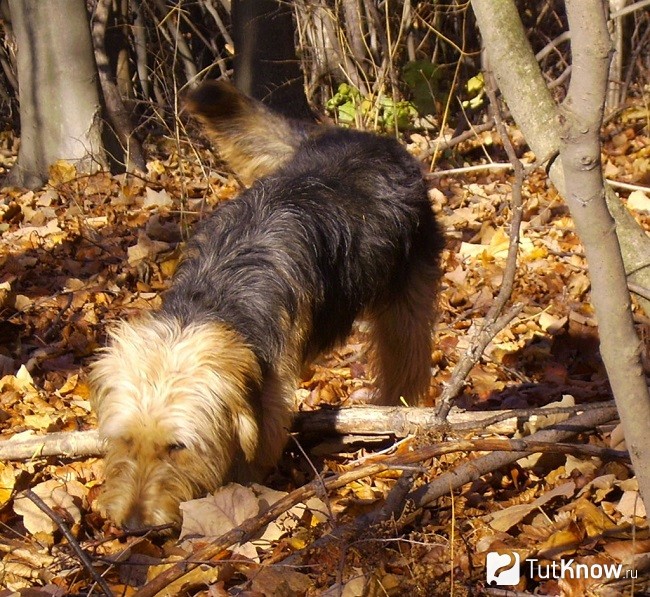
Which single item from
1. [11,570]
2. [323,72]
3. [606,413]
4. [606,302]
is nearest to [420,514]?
[606,413]

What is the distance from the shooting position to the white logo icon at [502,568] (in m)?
2.73

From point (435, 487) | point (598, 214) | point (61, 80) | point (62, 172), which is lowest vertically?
point (435, 487)

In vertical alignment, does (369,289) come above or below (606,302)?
below

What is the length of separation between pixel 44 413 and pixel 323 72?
5551 mm

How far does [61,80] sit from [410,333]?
4.97 m

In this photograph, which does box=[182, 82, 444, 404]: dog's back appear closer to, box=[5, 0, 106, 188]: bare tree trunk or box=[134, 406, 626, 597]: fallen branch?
box=[134, 406, 626, 597]: fallen branch

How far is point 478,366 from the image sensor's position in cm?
531

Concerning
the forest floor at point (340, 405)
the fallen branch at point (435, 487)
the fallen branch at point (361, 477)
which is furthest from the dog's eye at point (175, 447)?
the fallen branch at point (435, 487)

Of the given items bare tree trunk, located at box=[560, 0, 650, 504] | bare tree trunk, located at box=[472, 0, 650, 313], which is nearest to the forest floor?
bare tree trunk, located at box=[560, 0, 650, 504]

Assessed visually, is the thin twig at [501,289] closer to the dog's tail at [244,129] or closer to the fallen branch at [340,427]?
the fallen branch at [340,427]

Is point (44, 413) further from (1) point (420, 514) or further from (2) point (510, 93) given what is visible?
(2) point (510, 93)

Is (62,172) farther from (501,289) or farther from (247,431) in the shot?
(501,289)

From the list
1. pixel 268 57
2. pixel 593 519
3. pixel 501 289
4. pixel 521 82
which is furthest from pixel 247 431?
pixel 268 57

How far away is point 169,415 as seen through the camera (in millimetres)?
3418
